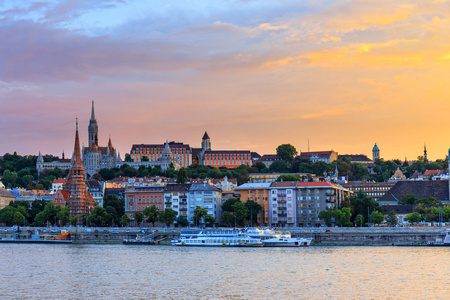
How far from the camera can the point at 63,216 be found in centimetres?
12225

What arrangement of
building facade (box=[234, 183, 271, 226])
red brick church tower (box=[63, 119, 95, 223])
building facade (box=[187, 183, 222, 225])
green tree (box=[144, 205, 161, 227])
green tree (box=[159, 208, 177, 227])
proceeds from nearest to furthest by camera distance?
1. green tree (box=[159, 208, 177, 227])
2. green tree (box=[144, 205, 161, 227])
3. building facade (box=[234, 183, 271, 226])
4. building facade (box=[187, 183, 222, 225])
5. red brick church tower (box=[63, 119, 95, 223])

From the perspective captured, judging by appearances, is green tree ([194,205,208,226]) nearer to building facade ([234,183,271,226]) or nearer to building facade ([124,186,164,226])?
building facade ([234,183,271,226])

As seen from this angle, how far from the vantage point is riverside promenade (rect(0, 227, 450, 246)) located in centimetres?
9075

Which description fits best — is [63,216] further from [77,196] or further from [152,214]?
[152,214]

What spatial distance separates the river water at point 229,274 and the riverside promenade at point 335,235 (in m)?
12.3

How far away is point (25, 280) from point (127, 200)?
8226 cm

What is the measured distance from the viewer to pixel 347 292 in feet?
149

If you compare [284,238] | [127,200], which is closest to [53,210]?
[127,200]

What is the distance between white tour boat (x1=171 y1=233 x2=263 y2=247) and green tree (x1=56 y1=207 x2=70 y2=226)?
33.0 m

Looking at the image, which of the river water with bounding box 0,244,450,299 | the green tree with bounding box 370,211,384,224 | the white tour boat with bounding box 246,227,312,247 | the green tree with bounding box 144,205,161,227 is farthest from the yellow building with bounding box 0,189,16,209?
the river water with bounding box 0,244,450,299

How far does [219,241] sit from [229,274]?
3813 centimetres

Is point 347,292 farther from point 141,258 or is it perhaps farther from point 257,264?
Answer: point 141,258

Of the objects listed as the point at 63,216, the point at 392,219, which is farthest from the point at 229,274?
the point at 63,216

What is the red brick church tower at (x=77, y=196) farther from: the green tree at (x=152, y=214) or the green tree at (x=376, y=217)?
the green tree at (x=376, y=217)
